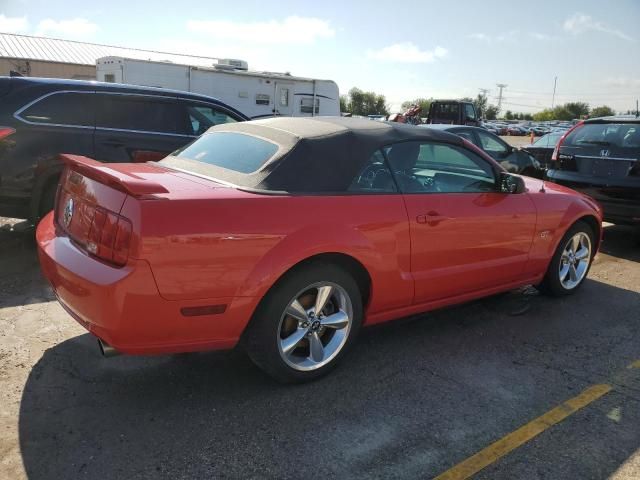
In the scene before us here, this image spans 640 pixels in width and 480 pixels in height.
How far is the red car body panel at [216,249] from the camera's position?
2.54 meters

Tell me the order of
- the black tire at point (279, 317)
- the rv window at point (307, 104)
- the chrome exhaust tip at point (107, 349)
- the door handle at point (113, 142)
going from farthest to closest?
1. the rv window at point (307, 104)
2. the door handle at point (113, 142)
3. the black tire at point (279, 317)
4. the chrome exhaust tip at point (107, 349)

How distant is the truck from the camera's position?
20453 millimetres

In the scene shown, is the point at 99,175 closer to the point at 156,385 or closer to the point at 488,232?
the point at 156,385

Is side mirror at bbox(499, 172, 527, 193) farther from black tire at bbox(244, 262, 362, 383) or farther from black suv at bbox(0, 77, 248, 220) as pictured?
black suv at bbox(0, 77, 248, 220)

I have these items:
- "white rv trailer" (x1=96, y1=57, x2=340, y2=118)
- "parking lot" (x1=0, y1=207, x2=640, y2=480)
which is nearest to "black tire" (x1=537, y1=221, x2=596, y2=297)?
"parking lot" (x1=0, y1=207, x2=640, y2=480)

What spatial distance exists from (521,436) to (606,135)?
550 cm

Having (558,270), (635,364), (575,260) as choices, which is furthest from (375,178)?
(575,260)

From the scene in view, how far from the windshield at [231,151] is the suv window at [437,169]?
33.0 inches

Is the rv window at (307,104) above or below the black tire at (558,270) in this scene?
above

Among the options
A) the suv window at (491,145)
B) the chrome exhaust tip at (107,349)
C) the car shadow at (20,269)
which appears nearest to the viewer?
the chrome exhaust tip at (107,349)

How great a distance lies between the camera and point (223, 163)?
339 centimetres

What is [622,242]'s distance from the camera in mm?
7324

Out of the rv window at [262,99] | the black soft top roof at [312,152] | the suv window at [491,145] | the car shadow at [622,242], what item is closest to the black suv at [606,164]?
the car shadow at [622,242]

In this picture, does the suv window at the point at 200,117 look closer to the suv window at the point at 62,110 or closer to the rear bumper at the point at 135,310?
the suv window at the point at 62,110
